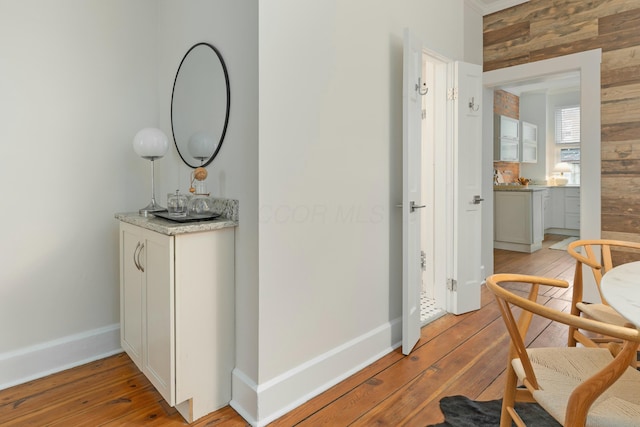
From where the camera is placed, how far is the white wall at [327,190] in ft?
5.65

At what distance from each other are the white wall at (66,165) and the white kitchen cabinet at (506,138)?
17.3 feet

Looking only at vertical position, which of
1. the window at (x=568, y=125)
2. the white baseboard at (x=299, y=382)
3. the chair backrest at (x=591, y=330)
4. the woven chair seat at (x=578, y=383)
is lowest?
the white baseboard at (x=299, y=382)

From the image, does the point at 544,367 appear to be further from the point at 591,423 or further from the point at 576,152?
the point at 576,152

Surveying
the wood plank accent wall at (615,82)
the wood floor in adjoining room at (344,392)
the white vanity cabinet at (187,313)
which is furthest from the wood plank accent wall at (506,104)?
the white vanity cabinet at (187,313)

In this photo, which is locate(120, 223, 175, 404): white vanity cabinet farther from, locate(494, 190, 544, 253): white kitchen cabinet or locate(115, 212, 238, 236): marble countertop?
locate(494, 190, 544, 253): white kitchen cabinet

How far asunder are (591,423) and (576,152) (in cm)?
784

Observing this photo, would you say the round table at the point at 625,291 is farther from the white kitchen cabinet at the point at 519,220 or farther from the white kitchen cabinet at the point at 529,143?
the white kitchen cabinet at the point at 529,143

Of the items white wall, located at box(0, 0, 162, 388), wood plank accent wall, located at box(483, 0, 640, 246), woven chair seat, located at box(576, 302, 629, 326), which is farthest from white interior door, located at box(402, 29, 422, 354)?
wood plank accent wall, located at box(483, 0, 640, 246)

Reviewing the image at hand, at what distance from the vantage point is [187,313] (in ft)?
5.57

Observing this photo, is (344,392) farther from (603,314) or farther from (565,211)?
(565,211)

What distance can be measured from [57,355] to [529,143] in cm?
769

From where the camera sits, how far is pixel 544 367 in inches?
48.3

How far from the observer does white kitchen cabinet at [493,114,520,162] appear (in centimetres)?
598

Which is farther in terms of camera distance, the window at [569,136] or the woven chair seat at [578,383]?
the window at [569,136]
